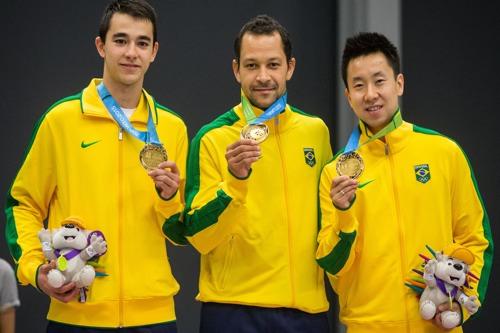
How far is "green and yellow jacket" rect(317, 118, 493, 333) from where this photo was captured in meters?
3.57

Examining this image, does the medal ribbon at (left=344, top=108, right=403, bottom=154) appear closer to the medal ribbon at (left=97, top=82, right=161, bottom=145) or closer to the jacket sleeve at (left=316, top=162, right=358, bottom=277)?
the jacket sleeve at (left=316, top=162, right=358, bottom=277)

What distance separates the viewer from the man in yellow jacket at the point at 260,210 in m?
3.62

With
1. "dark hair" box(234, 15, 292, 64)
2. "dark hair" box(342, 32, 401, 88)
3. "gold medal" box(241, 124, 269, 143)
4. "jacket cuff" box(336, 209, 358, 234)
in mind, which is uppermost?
"dark hair" box(234, 15, 292, 64)

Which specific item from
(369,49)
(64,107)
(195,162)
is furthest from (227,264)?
(369,49)

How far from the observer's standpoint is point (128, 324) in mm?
3561

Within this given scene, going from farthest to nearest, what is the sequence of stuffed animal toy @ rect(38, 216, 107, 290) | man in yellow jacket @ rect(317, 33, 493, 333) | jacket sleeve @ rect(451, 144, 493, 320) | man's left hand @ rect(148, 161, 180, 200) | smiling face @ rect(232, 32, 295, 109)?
smiling face @ rect(232, 32, 295, 109)
jacket sleeve @ rect(451, 144, 493, 320)
man in yellow jacket @ rect(317, 33, 493, 333)
man's left hand @ rect(148, 161, 180, 200)
stuffed animal toy @ rect(38, 216, 107, 290)

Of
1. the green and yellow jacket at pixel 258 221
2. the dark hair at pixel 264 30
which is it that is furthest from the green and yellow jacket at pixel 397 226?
the dark hair at pixel 264 30

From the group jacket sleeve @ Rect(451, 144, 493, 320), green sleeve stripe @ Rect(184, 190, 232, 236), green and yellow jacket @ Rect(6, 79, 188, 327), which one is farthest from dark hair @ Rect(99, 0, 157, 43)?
jacket sleeve @ Rect(451, 144, 493, 320)

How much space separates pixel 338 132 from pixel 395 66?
67.7 inches

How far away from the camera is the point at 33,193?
3633 mm

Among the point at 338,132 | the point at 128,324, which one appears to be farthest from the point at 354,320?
the point at 338,132

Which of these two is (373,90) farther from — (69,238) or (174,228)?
(69,238)

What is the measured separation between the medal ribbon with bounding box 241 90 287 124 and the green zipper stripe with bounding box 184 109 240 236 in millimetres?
98

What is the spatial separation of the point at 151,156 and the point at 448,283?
1325mm
